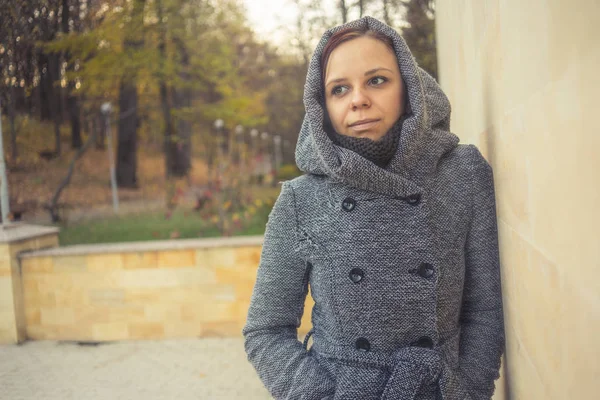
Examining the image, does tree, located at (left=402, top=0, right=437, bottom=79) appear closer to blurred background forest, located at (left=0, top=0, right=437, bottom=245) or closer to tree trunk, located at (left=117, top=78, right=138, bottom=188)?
blurred background forest, located at (left=0, top=0, right=437, bottom=245)

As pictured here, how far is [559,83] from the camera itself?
0.97 metres

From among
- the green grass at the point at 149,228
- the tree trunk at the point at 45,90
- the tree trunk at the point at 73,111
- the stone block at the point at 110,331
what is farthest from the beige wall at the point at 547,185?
the tree trunk at the point at 73,111

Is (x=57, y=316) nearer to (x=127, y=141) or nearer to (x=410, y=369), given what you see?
(x=410, y=369)

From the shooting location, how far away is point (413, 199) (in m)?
1.47

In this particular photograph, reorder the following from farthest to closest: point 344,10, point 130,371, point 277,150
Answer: point 277,150, point 344,10, point 130,371

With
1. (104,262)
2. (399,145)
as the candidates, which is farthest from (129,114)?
(399,145)

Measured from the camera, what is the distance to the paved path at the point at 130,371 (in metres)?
3.84

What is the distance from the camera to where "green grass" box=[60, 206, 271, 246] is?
34.3 feet

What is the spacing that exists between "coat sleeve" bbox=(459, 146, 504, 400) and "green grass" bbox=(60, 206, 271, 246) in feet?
27.4

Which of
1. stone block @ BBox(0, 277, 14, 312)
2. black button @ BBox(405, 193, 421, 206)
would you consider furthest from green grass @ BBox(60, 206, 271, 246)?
black button @ BBox(405, 193, 421, 206)

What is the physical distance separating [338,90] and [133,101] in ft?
61.4

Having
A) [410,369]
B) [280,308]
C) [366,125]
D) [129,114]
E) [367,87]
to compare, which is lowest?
[410,369]

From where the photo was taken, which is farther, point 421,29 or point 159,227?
point 159,227

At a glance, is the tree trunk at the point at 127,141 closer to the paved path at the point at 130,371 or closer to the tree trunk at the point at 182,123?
the tree trunk at the point at 182,123
